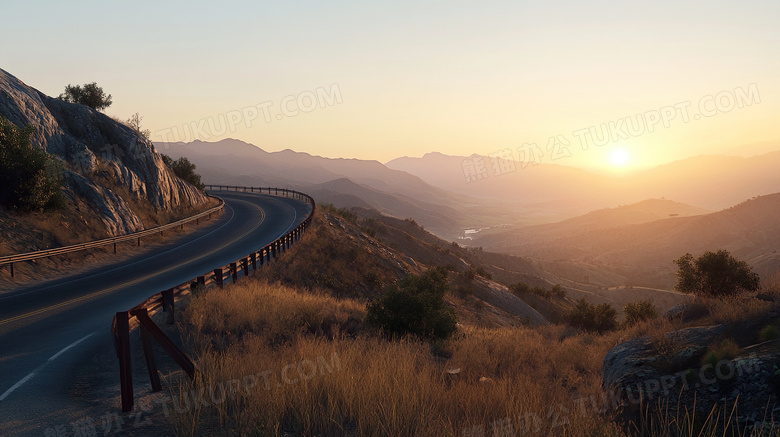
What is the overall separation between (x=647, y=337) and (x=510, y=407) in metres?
5.03

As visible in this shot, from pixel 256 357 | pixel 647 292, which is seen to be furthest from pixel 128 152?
pixel 647 292

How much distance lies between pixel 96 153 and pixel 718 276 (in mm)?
37062

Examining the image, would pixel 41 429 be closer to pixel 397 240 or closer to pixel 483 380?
pixel 483 380

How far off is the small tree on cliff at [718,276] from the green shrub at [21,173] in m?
28.7

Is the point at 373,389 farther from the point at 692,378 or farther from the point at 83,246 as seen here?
the point at 83,246

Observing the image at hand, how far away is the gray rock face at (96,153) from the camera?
2598cm

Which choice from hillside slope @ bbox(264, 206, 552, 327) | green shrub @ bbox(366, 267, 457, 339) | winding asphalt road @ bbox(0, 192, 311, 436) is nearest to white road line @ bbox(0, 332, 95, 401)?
winding asphalt road @ bbox(0, 192, 311, 436)

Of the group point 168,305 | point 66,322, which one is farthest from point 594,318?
point 66,322

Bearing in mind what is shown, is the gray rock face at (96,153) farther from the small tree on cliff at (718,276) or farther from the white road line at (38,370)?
the small tree on cliff at (718,276)

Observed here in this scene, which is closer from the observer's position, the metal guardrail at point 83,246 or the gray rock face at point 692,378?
the gray rock face at point 692,378

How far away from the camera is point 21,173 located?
21188 mm

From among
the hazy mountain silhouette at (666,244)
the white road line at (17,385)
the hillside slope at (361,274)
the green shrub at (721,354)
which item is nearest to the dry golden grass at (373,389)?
the green shrub at (721,354)

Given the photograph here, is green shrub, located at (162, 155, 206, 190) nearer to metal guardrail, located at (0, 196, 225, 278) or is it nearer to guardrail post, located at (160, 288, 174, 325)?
metal guardrail, located at (0, 196, 225, 278)

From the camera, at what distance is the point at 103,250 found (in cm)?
2316
